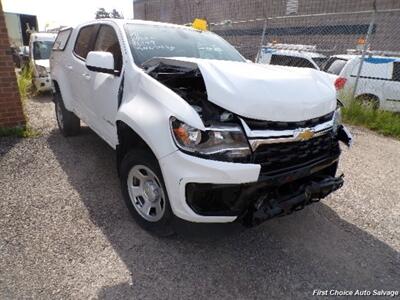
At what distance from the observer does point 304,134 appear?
8.18ft

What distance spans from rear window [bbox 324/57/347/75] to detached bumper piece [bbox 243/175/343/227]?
6.21 metres

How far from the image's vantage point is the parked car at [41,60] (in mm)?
9133

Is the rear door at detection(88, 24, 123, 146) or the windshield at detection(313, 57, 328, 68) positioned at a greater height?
the rear door at detection(88, 24, 123, 146)

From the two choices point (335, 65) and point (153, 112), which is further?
point (335, 65)

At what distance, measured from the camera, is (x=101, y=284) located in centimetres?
238

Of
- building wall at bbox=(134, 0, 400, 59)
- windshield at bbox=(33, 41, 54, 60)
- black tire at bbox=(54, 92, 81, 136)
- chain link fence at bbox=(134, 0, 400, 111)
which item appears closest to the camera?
black tire at bbox=(54, 92, 81, 136)

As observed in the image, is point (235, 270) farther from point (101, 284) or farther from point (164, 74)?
point (164, 74)

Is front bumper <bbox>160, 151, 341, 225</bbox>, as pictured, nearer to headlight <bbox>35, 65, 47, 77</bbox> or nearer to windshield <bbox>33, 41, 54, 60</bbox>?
headlight <bbox>35, 65, 47, 77</bbox>

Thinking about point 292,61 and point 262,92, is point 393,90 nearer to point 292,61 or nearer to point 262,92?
point 292,61

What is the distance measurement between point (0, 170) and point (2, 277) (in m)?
2.12

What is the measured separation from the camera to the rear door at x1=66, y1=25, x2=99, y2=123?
13.5ft

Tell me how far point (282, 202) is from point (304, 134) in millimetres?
541

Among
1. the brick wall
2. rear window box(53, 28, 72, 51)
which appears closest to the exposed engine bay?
rear window box(53, 28, 72, 51)

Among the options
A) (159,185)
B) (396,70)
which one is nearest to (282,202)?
(159,185)
